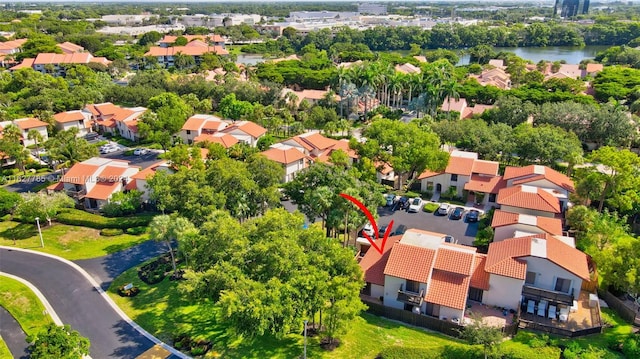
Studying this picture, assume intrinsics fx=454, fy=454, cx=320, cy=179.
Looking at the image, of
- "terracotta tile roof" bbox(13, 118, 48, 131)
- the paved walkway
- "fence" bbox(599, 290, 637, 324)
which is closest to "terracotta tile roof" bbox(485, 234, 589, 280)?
"fence" bbox(599, 290, 637, 324)

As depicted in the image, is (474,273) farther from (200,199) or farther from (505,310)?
(200,199)

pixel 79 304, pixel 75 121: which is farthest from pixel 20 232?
pixel 75 121

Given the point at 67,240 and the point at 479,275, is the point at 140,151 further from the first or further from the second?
the point at 479,275

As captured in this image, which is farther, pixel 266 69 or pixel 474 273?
pixel 266 69

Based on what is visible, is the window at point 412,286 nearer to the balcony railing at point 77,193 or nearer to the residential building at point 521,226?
the residential building at point 521,226

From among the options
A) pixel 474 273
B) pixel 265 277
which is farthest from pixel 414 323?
pixel 265 277

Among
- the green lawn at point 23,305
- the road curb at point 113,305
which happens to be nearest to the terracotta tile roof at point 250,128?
the road curb at point 113,305
